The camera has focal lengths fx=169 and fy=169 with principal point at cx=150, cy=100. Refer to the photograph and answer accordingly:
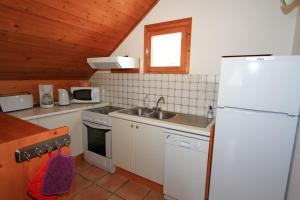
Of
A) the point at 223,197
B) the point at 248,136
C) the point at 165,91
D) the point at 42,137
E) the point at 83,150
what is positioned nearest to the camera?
the point at 42,137

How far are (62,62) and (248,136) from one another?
2465 mm

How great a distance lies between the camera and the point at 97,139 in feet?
7.95

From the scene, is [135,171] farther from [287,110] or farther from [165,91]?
[287,110]

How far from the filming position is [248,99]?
4.41ft

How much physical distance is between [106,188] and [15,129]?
1284 mm

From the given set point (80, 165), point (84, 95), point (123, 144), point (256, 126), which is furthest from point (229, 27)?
point (80, 165)

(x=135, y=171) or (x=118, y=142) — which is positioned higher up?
(x=118, y=142)

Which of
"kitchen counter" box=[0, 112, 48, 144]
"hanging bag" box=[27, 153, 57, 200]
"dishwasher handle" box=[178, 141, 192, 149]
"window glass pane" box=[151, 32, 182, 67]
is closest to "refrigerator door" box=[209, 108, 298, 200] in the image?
"dishwasher handle" box=[178, 141, 192, 149]

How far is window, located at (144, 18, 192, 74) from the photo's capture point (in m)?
2.14

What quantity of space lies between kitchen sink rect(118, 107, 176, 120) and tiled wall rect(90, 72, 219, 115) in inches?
3.3

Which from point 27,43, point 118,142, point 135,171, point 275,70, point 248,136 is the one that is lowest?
point 135,171

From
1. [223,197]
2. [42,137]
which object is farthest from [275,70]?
[42,137]

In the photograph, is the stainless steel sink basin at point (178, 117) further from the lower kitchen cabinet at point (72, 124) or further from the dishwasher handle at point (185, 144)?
the lower kitchen cabinet at point (72, 124)

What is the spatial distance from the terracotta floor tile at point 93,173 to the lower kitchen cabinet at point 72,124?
32 centimetres
